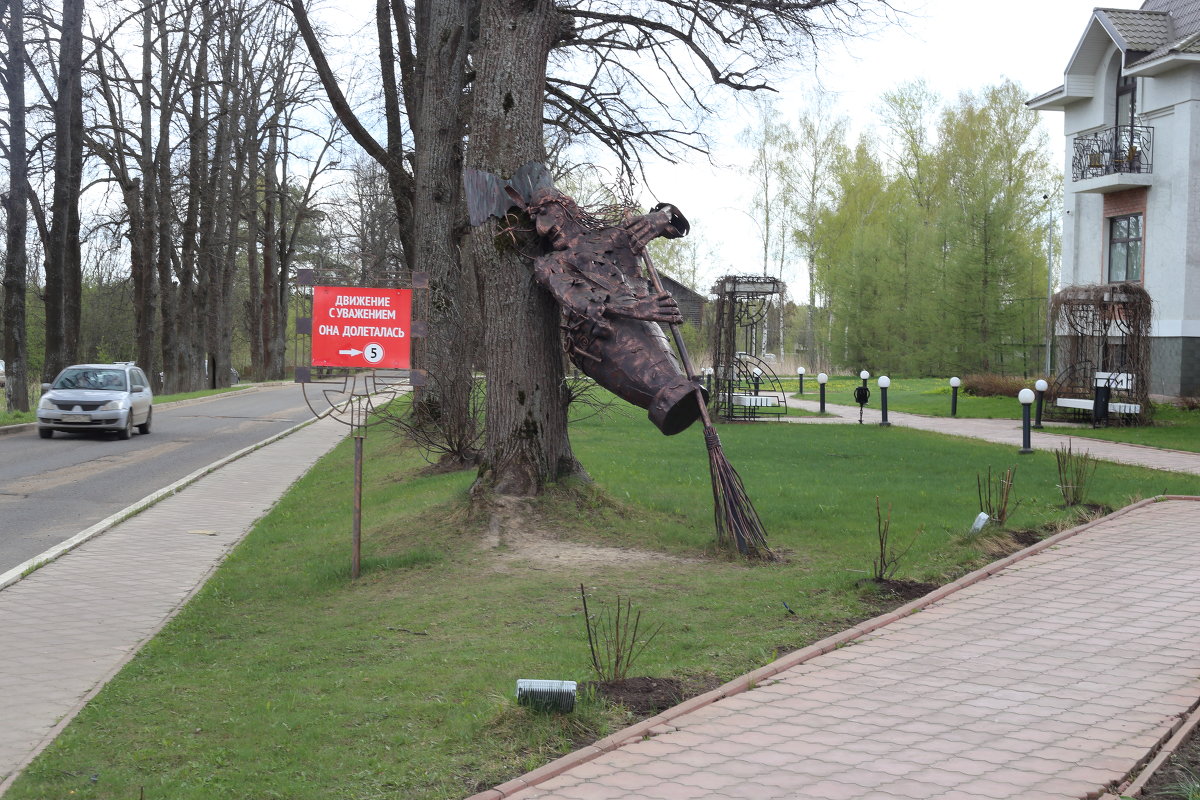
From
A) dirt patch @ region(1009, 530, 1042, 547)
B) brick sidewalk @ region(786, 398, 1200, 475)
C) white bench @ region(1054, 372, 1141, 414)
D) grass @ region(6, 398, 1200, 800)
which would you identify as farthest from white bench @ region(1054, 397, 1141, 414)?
dirt patch @ region(1009, 530, 1042, 547)

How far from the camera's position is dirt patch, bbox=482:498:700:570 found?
351 inches

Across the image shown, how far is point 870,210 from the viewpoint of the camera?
61.4 m

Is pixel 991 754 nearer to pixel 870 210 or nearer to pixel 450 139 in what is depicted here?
pixel 450 139

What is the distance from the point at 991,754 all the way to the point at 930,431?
18002mm

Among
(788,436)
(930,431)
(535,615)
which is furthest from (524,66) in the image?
(930,431)

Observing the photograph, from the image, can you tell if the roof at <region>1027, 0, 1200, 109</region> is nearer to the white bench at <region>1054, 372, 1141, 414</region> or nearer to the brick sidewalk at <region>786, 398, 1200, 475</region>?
the white bench at <region>1054, 372, 1141, 414</region>

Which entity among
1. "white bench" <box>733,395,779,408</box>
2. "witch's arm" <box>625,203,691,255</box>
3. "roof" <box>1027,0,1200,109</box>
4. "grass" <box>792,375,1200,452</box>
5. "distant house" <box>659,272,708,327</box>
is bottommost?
"grass" <box>792,375,1200,452</box>

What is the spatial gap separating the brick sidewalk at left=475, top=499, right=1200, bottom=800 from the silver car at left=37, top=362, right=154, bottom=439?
19.4m

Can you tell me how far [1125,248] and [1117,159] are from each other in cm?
293

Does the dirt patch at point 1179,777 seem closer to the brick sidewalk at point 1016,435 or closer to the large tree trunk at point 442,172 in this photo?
the brick sidewalk at point 1016,435

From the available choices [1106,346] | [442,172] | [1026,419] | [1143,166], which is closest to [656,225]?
[442,172]

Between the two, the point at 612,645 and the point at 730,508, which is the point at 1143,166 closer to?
the point at 730,508

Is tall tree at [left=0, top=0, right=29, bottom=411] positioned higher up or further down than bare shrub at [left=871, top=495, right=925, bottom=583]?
higher up

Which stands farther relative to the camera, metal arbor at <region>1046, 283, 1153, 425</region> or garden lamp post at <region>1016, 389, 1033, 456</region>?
metal arbor at <region>1046, 283, 1153, 425</region>
